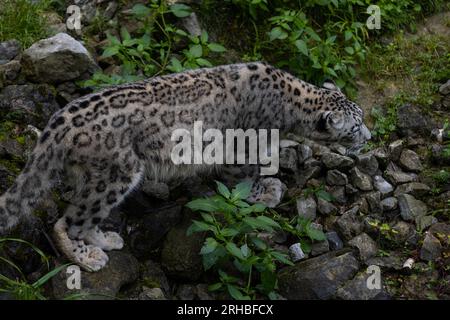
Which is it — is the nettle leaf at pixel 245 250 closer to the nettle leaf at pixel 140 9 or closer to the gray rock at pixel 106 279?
the gray rock at pixel 106 279

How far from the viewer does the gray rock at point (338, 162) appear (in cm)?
730

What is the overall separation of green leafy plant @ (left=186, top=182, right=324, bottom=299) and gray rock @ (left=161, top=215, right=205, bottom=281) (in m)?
0.16

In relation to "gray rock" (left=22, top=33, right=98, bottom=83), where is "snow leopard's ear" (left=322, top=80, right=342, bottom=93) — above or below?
below

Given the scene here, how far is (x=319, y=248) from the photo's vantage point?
21.1 feet

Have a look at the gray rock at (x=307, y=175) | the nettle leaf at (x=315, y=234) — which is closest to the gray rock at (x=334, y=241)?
the nettle leaf at (x=315, y=234)

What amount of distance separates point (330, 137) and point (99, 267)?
2874 mm

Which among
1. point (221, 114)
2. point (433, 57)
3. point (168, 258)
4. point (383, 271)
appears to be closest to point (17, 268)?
point (168, 258)

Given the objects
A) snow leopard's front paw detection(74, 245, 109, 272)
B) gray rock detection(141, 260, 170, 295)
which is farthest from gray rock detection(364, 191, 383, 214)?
snow leopard's front paw detection(74, 245, 109, 272)

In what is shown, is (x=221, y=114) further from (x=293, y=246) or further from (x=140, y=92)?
(x=293, y=246)

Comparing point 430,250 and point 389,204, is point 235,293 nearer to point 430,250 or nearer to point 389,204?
point 430,250

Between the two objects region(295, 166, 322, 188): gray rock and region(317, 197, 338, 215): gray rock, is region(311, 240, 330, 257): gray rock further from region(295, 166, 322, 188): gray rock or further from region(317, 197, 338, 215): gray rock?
region(295, 166, 322, 188): gray rock

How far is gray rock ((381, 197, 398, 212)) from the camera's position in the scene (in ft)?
22.8

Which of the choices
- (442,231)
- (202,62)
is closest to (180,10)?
(202,62)

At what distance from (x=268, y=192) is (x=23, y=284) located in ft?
8.97
